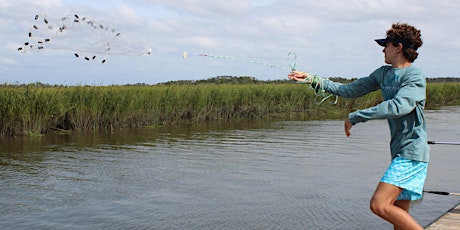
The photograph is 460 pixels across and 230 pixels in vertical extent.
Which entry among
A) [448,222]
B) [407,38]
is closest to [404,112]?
[407,38]

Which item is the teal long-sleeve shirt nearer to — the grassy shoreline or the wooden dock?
the wooden dock

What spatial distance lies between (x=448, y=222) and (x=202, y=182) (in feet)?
14.9

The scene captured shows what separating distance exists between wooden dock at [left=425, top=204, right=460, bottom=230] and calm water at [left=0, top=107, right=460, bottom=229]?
80cm

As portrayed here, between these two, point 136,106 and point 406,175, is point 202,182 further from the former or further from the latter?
point 136,106

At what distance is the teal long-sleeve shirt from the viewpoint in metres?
3.71

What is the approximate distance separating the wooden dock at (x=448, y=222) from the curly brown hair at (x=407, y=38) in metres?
1.99

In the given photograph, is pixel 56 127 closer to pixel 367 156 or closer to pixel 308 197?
pixel 367 156

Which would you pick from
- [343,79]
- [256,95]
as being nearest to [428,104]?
[343,79]

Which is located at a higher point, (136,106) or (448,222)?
(136,106)

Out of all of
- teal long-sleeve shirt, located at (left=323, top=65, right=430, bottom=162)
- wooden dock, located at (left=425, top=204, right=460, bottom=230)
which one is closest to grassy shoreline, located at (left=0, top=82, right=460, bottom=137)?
wooden dock, located at (left=425, top=204, right=460, bottom=230)

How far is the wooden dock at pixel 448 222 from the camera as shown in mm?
5219

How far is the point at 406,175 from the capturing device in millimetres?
3818

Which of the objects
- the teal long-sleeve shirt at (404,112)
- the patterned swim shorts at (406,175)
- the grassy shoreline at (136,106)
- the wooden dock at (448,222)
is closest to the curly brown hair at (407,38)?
the teal long-sleeve shirt at (404,112)

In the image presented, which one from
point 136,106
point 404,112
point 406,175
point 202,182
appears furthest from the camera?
point 136,106
